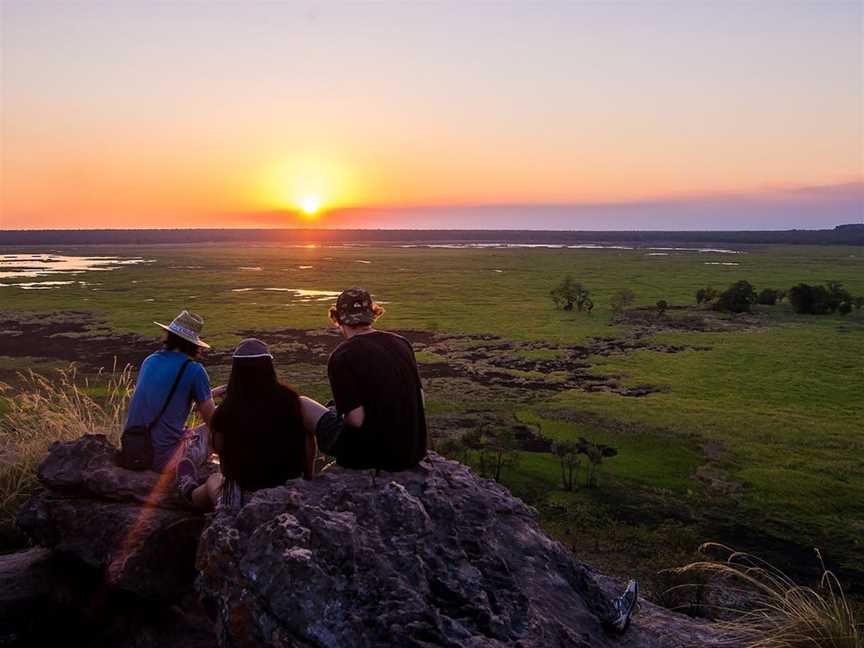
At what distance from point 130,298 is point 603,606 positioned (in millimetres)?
51346

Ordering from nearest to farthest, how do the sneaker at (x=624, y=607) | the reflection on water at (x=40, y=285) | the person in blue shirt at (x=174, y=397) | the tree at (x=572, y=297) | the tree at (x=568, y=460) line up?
the sneaker at (x=624, y=607)
the person in blue shirt at (x=174, y=397)
the tree at (x=568, y=460)
the tree at (x=572, y=297)
the reflection on water at (x=40, y=285)

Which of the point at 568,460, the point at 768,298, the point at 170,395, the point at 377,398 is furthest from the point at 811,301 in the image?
the point at 170,395

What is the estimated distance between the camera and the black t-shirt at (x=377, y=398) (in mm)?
5281

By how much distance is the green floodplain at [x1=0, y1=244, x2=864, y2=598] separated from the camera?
1295 cm

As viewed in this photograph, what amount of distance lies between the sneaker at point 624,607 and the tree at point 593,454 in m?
9.34

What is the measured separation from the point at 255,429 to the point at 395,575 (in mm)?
1587

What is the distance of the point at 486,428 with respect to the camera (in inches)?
736

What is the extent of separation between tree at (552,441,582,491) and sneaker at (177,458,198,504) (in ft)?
32.4

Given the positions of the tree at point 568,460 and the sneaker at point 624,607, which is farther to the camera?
the tree at point 568,460

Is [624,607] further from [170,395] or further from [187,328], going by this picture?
[187,328]

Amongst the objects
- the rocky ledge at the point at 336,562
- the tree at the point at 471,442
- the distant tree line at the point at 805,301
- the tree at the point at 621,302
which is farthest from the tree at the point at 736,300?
the rocky ledge at the point at 336,562

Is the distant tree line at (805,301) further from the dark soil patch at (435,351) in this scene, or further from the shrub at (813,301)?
the dark soil patch at (435,351)

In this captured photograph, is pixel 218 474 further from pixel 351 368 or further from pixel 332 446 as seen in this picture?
pixel 351 368

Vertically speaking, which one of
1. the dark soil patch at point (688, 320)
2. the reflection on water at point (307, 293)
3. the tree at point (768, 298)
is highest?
the tree at point (768, 298)
